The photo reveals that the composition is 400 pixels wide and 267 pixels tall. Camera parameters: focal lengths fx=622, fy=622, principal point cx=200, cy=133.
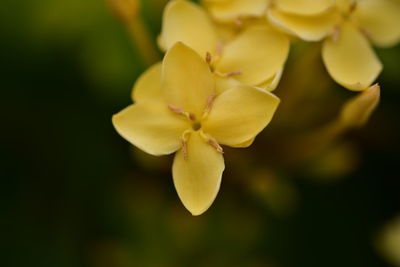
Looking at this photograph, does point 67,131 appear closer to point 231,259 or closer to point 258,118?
point 231,259

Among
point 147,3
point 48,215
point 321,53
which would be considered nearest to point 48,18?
point 147,3

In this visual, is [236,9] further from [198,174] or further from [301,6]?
[198,174]

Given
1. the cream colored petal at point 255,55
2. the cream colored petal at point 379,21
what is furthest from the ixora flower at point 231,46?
the cream colored petal at point 379,21

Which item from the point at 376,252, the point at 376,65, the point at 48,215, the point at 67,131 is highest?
the point at 376,65

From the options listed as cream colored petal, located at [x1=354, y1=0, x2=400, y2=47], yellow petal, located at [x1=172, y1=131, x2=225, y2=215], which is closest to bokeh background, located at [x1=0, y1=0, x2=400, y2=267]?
cream colored petal, located at [x1=354, y1=0, x2=400, y2=47]

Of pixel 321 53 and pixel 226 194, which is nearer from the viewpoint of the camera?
pixel 321 53

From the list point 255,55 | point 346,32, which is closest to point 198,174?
point 255,55

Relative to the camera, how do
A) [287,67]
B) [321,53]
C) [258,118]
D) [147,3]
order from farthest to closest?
[147,3] < [287,67] < [321,53] < [258,118]

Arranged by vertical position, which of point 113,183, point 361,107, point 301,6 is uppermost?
point 301,6
